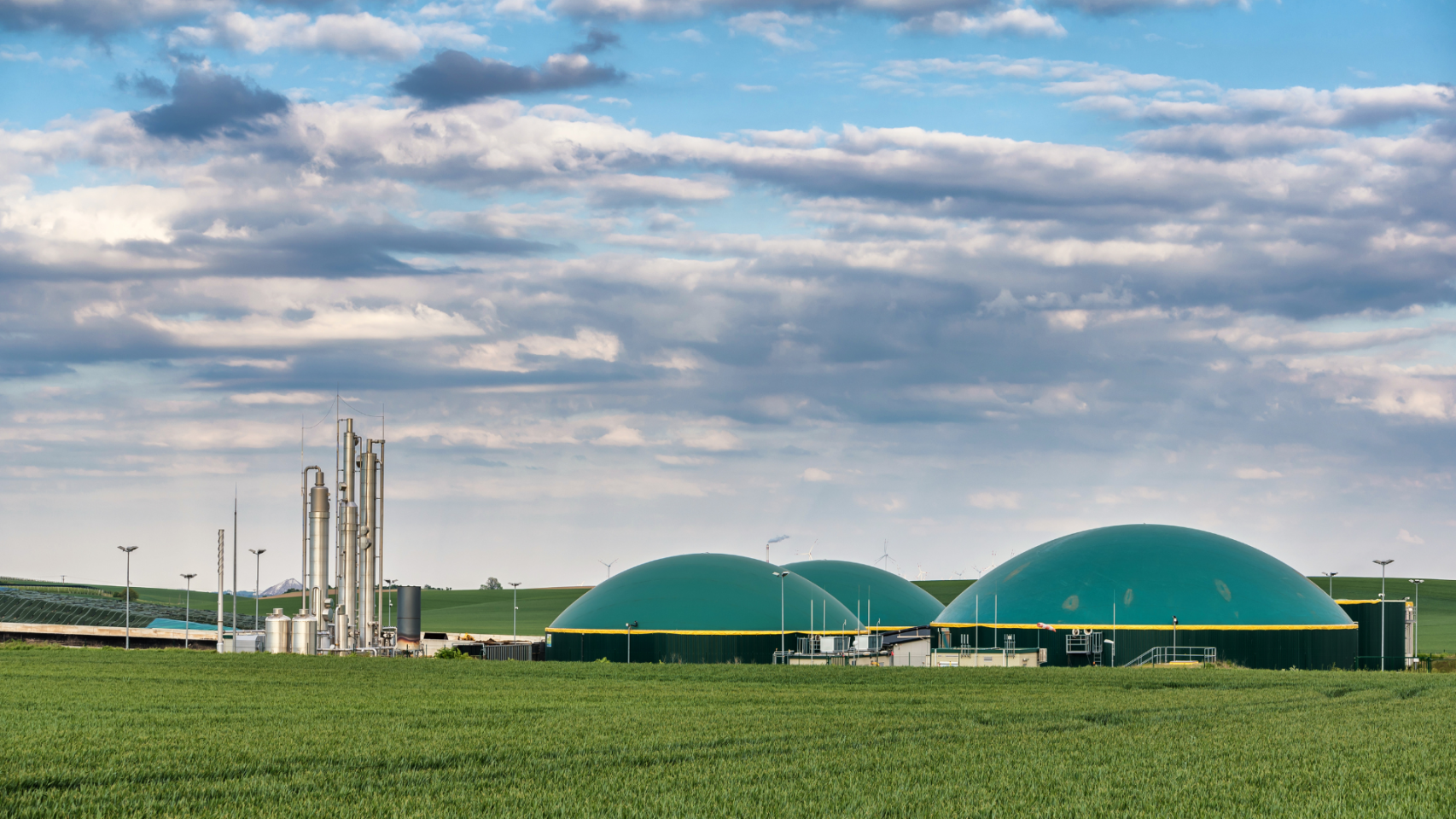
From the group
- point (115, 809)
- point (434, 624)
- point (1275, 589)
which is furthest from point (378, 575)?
point (434, 624)

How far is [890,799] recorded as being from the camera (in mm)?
18531

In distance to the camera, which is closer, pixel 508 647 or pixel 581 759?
pixel 581 759

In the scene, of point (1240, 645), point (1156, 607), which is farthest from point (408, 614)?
point (1240, 645)

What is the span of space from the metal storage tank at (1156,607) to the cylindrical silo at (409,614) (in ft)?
115

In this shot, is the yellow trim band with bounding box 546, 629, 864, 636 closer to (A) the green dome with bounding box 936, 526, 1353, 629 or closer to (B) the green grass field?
(A) the green dome with bounding box 936, 526, 1353, 629

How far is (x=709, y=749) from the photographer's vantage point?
25453 millimetres

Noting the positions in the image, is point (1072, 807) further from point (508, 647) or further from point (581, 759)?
point (508, 647)

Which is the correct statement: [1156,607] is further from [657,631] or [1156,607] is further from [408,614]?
[408,614]

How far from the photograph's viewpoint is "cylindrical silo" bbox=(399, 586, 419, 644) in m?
88.6

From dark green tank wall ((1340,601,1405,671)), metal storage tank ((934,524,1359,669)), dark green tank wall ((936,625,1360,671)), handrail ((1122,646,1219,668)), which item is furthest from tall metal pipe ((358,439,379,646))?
dark green tank wall ((1340,601,1405,671))

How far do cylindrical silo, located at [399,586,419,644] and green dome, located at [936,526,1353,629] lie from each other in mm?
35075

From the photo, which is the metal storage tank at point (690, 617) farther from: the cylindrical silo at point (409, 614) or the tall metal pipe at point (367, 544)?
the tall metal pipe at point (367, 544)

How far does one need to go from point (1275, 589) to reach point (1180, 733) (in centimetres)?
5608

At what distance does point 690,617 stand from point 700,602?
180 cm
